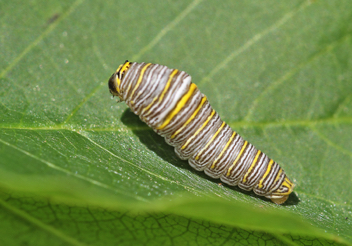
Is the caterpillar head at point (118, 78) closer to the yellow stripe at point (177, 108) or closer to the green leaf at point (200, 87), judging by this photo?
the green leaf at point (200, 87)

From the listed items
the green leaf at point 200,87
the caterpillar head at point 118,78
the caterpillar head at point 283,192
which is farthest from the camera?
the caterpillar head at point 283,192

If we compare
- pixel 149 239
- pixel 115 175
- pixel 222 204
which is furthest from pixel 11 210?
pixel 222 204

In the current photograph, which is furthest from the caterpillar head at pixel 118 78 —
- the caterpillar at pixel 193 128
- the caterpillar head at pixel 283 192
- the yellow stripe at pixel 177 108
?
the caterpillar head at pixel 283 192

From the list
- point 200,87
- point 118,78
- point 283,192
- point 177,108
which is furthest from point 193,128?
point 283,192

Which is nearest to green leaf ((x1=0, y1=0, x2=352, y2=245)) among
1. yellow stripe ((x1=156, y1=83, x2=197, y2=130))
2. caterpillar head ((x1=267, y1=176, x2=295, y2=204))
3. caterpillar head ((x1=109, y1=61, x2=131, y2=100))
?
caterpillar head ((x1=267, y1=176, x2=295, y2=204))

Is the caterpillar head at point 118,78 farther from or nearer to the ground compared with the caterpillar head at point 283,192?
nearer to the ground

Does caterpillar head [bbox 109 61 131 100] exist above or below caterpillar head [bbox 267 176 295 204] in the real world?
below

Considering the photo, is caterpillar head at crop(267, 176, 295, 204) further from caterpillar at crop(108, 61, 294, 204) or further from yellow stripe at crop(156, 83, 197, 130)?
yellow stripe at crop(156, 83, 197, 130)
